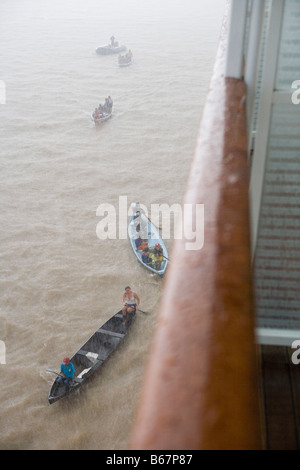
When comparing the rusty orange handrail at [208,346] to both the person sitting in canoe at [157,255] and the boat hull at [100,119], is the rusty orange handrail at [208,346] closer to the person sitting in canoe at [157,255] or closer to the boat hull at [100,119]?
the person sitting in canoe at [157,255]

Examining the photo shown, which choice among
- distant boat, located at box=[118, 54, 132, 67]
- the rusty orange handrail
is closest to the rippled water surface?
distant boat, located at box=[118, 54, 132, 67]

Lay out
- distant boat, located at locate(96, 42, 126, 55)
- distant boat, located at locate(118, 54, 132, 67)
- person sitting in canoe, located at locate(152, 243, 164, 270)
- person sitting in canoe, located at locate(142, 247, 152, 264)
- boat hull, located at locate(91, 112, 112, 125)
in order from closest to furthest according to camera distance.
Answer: person sitting in canoe, located at locate(152, 243, 164, 270)
person sitting in canoe, located at locate(142, 247, 152, 264)
boat hull, located at locate(91, 112, 112, 125)
distant boat, located at locate(118, 54, 132, 67)
distant boat, located at locate(96, 42, 126, 55)

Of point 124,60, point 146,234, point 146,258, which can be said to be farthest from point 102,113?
point 146,258

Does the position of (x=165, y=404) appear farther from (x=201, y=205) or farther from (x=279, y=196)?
(x=279, y=196)

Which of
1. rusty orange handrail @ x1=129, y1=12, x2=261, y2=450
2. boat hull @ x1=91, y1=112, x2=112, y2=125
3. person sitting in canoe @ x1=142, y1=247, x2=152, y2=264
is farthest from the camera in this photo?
boat hull @ x1=91, y1=112, x2=112, y2=125

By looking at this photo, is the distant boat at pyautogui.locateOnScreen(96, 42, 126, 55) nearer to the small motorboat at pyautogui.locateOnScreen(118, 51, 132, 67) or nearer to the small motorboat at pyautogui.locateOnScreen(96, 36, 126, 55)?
the small motorboat at pyautogui.locateOnScreen(96, 36, 126, 55)

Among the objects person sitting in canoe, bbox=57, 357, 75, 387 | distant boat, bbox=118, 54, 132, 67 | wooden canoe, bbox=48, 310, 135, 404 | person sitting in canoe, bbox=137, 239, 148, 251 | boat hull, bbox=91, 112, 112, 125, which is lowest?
person sitting in canoe, bbox=57, 357, 75, 387
